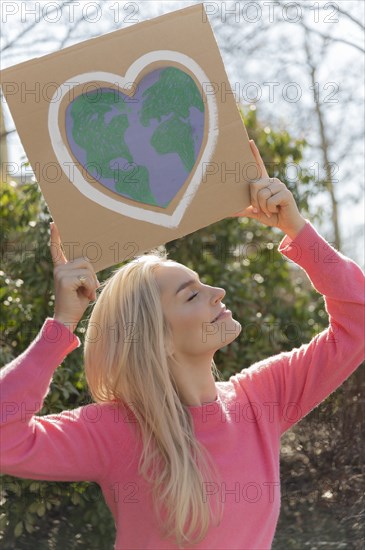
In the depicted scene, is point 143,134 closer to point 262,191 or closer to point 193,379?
point 262,191

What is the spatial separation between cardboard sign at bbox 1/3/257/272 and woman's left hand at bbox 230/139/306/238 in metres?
0.03

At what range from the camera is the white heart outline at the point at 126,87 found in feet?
5.98

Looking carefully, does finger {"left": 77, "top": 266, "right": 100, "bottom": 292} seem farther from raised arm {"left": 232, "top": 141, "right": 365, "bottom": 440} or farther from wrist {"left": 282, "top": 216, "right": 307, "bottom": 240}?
wrist {"left": 282, "top": 216, "right": 307, "bottom": 240}

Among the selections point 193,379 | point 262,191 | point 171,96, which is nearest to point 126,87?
point 171,96

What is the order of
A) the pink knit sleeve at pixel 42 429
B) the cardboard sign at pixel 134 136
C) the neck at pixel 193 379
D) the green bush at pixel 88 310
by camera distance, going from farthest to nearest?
the green bush at pixel 88 310, the neck at pixel 193 379, the cardboard sign at pixel 134 136, the pink knit sleeve at pixel 42 429

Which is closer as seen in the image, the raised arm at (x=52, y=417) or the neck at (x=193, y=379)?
the raised arm at (x=52, y=417)

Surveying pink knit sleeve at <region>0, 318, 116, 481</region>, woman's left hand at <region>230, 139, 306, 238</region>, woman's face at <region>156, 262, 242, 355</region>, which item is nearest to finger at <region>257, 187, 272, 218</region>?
woman's left hand at <region>230, 139, 306, 238</region>

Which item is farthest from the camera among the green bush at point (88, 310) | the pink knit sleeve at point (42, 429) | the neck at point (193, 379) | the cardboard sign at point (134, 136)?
the green bush at point (88, 310)

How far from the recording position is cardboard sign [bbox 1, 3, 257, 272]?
181 centimetres

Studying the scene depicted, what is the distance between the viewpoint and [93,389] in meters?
1.88

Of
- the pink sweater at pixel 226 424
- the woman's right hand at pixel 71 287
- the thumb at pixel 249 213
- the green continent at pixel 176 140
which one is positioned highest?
the green continent at pixel 176 140

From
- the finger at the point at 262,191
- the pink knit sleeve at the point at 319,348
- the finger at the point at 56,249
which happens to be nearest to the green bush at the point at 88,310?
the pink knit sleeve at the point at 319,348

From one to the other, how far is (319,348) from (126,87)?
80 cm

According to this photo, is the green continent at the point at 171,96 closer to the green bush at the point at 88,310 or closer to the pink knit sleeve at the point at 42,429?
the pink knit sleeve at the point at 42,429
